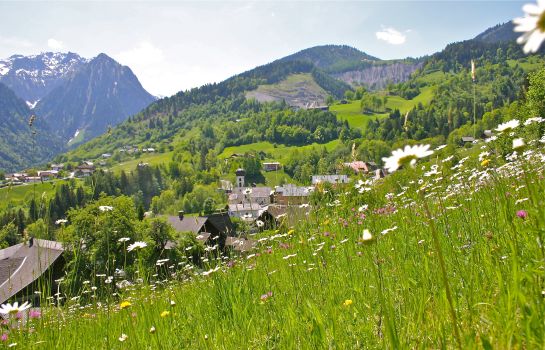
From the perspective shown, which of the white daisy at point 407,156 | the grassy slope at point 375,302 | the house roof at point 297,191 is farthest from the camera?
the house roof at point 297,191

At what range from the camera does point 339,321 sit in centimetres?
257

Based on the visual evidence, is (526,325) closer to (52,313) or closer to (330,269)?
(330,269)

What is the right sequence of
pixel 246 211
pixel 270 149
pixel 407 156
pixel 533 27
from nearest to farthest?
pixel 533 27 → pixel 407 156 → pixel 246 211 → pixel 270 149

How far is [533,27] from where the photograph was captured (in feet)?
3.09

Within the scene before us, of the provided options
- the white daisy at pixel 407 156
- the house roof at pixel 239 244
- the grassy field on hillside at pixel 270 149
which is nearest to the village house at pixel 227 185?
the house roof at pixel 239 244

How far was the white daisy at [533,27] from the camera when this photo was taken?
0.92m

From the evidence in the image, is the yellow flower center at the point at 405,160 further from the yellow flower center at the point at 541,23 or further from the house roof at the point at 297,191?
the house roof at the point at 297,191

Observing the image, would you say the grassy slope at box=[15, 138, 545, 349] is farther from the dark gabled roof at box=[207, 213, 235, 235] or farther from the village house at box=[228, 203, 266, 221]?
the village house at box=[228, 203, 266, 221]

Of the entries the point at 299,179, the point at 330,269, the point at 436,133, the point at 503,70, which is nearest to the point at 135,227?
the point at 299,179

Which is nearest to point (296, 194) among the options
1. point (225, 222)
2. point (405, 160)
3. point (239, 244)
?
point (239, 244)

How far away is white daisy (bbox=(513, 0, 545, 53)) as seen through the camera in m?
0.92

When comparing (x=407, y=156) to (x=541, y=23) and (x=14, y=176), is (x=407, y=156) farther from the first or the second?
(x=14, y=176)

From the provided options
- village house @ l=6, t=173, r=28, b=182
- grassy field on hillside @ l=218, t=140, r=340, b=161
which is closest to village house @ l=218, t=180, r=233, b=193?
village house @ l=6, t=173, r=28, b=182

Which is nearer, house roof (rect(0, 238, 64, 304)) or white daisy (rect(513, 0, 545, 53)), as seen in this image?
white daisy (rect(513, 0, 545, 53))
